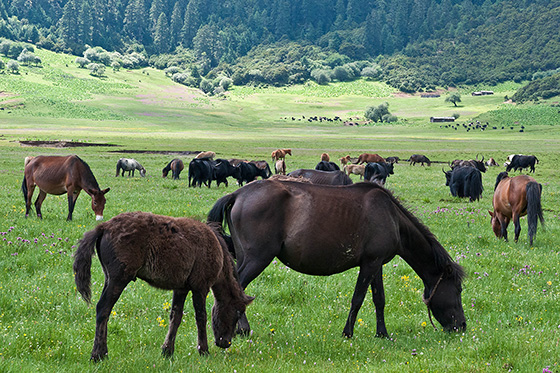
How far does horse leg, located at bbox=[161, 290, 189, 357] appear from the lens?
6027 mm

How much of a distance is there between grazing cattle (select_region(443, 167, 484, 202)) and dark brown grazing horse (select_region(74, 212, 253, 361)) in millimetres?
20837

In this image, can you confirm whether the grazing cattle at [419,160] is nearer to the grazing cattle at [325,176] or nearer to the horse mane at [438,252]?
the grazing cattle at [325,176]

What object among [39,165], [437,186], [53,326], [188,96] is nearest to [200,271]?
[53,326]

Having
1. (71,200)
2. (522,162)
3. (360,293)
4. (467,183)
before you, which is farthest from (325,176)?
(522,162)

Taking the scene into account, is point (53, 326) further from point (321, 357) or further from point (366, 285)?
point (366, 285)

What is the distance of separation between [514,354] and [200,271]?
4.03 metres

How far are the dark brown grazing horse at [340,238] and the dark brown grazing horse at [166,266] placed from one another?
817 millimetres

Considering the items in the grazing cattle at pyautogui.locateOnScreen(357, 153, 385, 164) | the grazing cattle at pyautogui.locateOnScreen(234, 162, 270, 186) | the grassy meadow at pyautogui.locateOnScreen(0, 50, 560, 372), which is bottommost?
the grazing cattle at pyautogui.locateOnScreen(357, 153, 385, 164)

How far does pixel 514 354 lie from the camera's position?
610 cm

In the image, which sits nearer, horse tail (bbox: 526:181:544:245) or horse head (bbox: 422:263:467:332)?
horse head (bbox: 422:263:467:332)

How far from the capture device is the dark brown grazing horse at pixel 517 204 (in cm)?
1357

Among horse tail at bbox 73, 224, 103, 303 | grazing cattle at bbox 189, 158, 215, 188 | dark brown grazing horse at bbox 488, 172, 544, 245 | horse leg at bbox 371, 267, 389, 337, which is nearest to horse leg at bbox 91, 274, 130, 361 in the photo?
horse tail at bbox 73, 224, 103, 303

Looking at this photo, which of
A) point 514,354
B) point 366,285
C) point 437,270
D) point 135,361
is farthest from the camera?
point 437,270

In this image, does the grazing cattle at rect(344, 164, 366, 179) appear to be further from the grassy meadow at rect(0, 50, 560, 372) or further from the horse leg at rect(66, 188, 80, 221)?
the horse leg at rect(66, 188, 80, 221)
